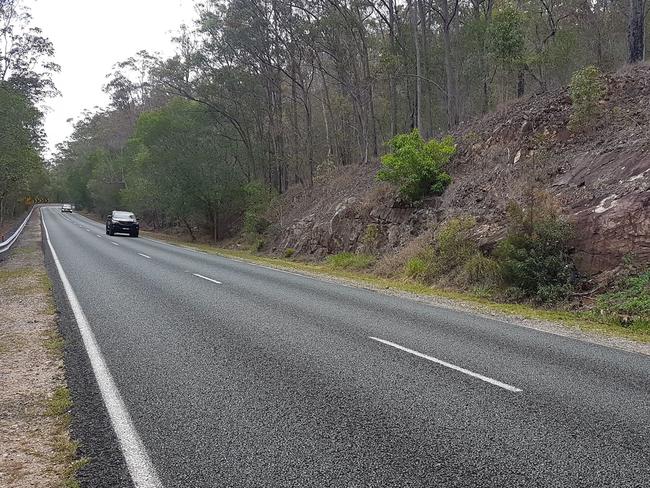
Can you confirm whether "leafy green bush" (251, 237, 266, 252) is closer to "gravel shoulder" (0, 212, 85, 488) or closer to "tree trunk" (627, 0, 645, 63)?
"gravel shoulder" (0, 212, 85, 488)

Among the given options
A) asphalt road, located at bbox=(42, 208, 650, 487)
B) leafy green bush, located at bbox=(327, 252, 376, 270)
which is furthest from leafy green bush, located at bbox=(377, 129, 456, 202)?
asphalt road, located at bbox=(42, 208, 650, 487)

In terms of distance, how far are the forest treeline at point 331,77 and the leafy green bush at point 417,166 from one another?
4.93m

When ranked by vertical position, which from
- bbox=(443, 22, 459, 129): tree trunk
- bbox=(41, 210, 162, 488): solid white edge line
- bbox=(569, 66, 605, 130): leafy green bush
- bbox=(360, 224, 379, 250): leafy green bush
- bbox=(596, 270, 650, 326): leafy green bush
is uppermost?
bbox=(443, 22, 459, 129): tree trunk

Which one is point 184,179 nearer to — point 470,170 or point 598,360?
point 470,170

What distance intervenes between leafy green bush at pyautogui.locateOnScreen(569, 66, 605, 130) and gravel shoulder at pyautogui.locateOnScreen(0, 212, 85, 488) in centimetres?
1603

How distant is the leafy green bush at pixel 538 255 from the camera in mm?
11594

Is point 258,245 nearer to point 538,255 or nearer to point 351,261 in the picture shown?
point 351,261

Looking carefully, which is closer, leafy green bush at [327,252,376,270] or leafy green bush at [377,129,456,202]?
leafy green bush at [327,252,376,270]

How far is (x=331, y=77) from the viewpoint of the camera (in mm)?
38562

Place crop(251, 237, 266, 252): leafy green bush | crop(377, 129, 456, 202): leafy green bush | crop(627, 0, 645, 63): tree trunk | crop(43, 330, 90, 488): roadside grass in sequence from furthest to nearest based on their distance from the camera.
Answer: crop(251, 237, 266, 252): leafy green bush, crop(377, 129, 456, 202): leafy green bush, crop(627, 0, 645, 63): tree trunk, crop(43, 330, 90, 488): roadside grass

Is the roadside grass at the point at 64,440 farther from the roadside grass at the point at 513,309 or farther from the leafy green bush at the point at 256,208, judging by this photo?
the leafy green bush at the point at 256,208

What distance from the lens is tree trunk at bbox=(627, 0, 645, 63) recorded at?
17.8 meters

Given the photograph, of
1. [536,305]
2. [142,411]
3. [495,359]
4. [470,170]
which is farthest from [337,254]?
[142,411]

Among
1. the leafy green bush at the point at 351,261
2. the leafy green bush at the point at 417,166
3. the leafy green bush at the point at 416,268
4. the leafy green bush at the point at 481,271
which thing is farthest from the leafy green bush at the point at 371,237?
the leafy green bush at the point at 481,271
